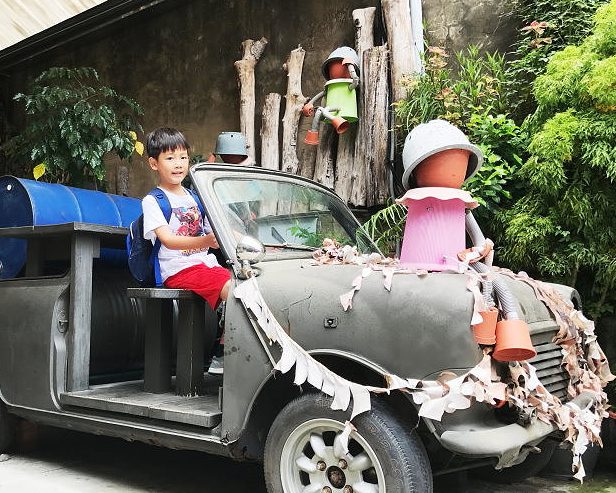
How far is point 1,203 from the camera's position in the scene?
15.0 feet

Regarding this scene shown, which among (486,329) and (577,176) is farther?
(577,176)

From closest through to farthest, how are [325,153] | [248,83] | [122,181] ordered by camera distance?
1. [325,153]
2. [248,83]
3. [122,181]

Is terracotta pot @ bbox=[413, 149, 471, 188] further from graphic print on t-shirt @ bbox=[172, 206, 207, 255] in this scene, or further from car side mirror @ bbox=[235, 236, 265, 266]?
graphic print on t-shirt @ bbox=[172, 206, 207, 255]

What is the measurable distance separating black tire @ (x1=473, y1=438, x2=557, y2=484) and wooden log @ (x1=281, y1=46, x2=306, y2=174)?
3753 mm

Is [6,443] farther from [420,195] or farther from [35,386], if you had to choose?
[420,195]

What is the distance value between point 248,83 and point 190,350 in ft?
14.5

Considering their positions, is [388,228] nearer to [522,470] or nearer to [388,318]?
[522,470]

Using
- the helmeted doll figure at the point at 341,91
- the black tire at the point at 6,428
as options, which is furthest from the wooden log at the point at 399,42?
the black tire at the point at 6,428

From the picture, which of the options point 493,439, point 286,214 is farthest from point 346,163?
point 493,439

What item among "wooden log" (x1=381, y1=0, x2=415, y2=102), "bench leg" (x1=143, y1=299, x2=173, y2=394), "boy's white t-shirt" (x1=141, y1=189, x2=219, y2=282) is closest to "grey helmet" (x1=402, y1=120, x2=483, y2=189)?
"boy's white t-shirt" (x1=141, y1=189, x2=219, y2=282)

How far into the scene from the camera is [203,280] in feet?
11.3

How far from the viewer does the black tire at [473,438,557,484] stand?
11.0 feet

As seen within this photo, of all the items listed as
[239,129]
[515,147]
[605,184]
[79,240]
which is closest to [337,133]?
[239,129]

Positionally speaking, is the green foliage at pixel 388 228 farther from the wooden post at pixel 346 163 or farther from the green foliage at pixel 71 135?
the green foliage at pixel 71 135
